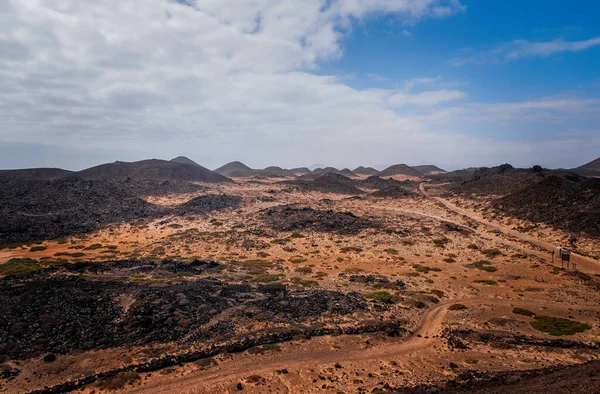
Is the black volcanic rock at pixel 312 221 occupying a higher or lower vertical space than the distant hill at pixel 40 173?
lower

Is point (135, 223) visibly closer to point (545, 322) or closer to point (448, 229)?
point (448, 229)

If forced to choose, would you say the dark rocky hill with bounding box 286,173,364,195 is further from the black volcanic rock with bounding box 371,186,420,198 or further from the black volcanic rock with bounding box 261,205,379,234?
the black volcanic rock with bounding box 261,205,379,234

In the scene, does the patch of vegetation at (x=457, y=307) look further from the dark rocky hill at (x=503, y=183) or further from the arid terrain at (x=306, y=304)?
the dark rocky hill at (x=503, y=183)

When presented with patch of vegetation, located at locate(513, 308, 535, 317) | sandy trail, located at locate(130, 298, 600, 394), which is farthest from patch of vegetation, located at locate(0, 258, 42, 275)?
patch of vegetation, located at locate(513, 308, 535, 317)

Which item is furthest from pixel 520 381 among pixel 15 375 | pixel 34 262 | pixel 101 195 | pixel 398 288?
pixel 101 195

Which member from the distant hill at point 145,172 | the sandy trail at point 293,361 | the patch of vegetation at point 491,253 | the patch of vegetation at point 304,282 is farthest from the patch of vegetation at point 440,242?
the distant hill at point 145,172
